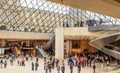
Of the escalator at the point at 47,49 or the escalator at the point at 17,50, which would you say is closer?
the escalator at the point at 47,49

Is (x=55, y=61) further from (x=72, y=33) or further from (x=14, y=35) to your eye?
(x=14, y=35)

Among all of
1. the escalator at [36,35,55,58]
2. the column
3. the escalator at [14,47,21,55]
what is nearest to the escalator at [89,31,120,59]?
the column

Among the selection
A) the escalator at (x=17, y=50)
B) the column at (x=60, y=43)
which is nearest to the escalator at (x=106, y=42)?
the column at (x=60, y=43)

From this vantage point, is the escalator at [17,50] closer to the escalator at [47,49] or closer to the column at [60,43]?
the escalator at [47,49]

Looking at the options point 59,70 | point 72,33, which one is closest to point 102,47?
point 59,70

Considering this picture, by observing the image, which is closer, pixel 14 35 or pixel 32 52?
pixel 14 35

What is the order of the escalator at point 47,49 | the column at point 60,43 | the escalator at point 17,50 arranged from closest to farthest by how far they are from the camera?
the column at point 60,43 < the escalator at point 47,49 < the escalator at point 17,50

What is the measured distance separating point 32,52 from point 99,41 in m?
29.5

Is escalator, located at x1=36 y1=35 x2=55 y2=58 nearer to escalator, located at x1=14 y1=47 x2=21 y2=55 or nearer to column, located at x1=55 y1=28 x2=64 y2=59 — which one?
escalator, located at x1=14 y1=47 x2=21 y2=55

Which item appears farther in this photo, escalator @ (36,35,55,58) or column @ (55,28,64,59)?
escalator @ (36,35,55,58)

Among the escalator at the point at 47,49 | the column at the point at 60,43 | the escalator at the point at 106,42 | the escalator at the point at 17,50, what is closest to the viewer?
the escalator at the point at 106,42

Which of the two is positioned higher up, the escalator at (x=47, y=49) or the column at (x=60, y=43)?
the column at (x=60, y=43)

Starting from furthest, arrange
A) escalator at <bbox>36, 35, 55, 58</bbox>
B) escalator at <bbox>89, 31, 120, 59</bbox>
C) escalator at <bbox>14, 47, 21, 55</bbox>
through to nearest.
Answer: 1. escalator at <bbox>14, 47, 21, 55</bbox>
2. escalator at <bbox>36, 35, 55, 58</bbox>
3. escalator at <bbox>89, 31, 120, 59</bbox>

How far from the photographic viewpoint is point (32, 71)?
28.1m
